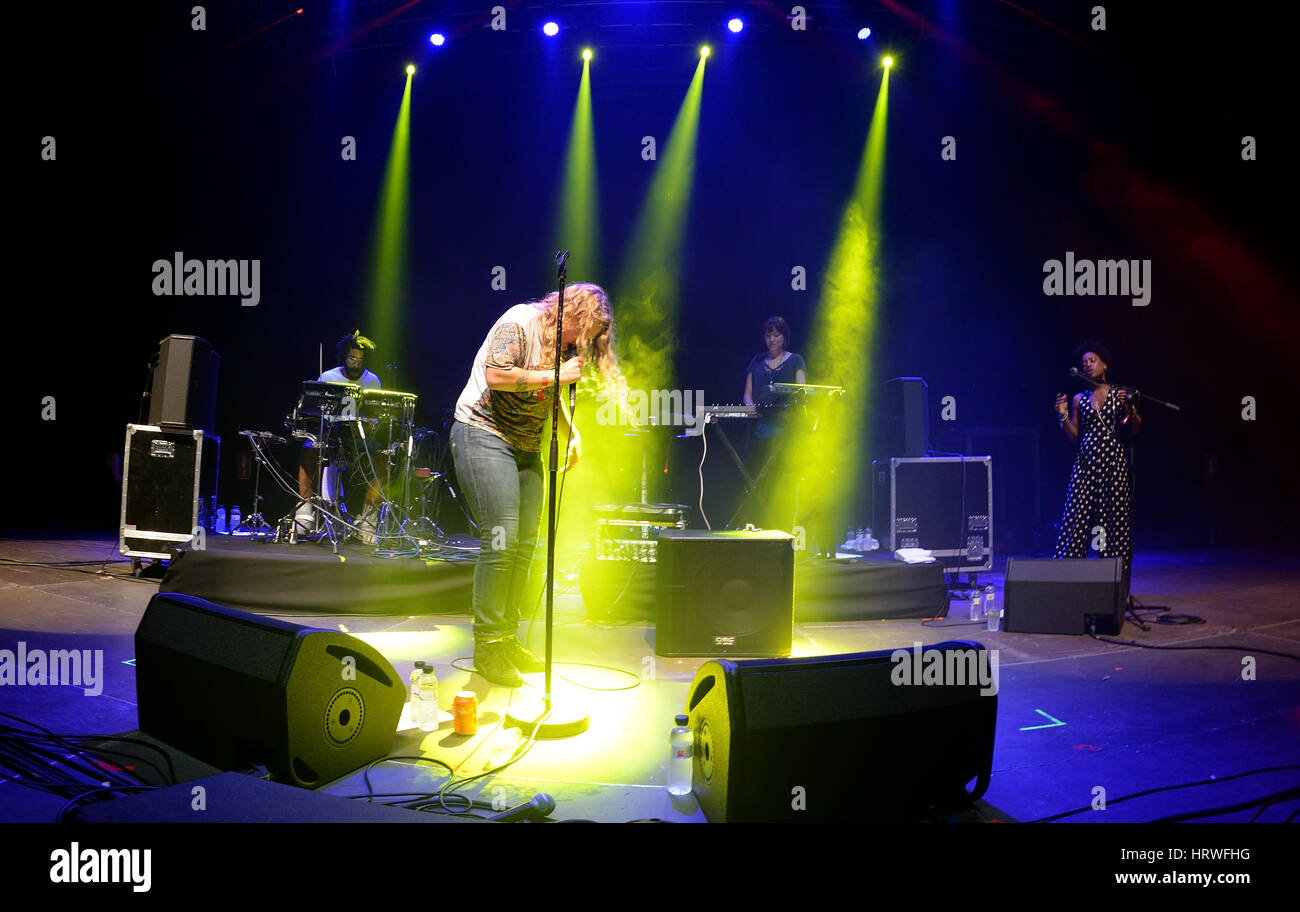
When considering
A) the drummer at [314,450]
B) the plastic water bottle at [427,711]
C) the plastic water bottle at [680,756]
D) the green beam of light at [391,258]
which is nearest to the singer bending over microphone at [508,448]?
the plastic water bottle at [427,711]

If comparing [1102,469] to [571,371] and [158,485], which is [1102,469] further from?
[158,485]

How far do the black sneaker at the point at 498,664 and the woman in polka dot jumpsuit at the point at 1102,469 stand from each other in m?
4.28

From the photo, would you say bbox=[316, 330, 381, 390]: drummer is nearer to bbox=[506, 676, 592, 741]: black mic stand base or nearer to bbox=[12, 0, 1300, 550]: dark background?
bbox=[12, 0, 1300, 550]: dark background

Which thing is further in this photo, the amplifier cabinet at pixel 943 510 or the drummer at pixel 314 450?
the drummer at pixel 314 450

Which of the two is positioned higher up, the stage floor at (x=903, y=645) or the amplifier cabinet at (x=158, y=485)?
the amplifier cabinet at (x=158, y=485)

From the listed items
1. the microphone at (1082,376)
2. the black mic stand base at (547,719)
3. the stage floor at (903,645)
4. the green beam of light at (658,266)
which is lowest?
the stage floor at (903,645)

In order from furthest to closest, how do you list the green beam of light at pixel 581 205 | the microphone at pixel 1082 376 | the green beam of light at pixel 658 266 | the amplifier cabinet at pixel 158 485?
the green beam of light at pixel 581 205 < the green beam of light at pixel 658 266 < the amplifier cabinet at pixel 158 485 < the microphone at pixel 1082 376

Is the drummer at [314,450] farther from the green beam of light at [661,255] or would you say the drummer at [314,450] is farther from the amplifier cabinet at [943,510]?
the amplifier cabinet at [943,510]

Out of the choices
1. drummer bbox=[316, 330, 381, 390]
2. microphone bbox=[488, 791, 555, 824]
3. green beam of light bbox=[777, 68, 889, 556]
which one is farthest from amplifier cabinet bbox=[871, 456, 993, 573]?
microphone bbox=[488, 791, 555, 824]

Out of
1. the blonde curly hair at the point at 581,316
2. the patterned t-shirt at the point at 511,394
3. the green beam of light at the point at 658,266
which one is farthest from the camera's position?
the green beam of light at the point at 658,266

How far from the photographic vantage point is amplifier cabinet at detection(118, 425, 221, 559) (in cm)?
641

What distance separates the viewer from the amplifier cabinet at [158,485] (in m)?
6.41

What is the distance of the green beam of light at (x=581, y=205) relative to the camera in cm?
965

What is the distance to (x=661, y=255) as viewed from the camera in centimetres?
969
